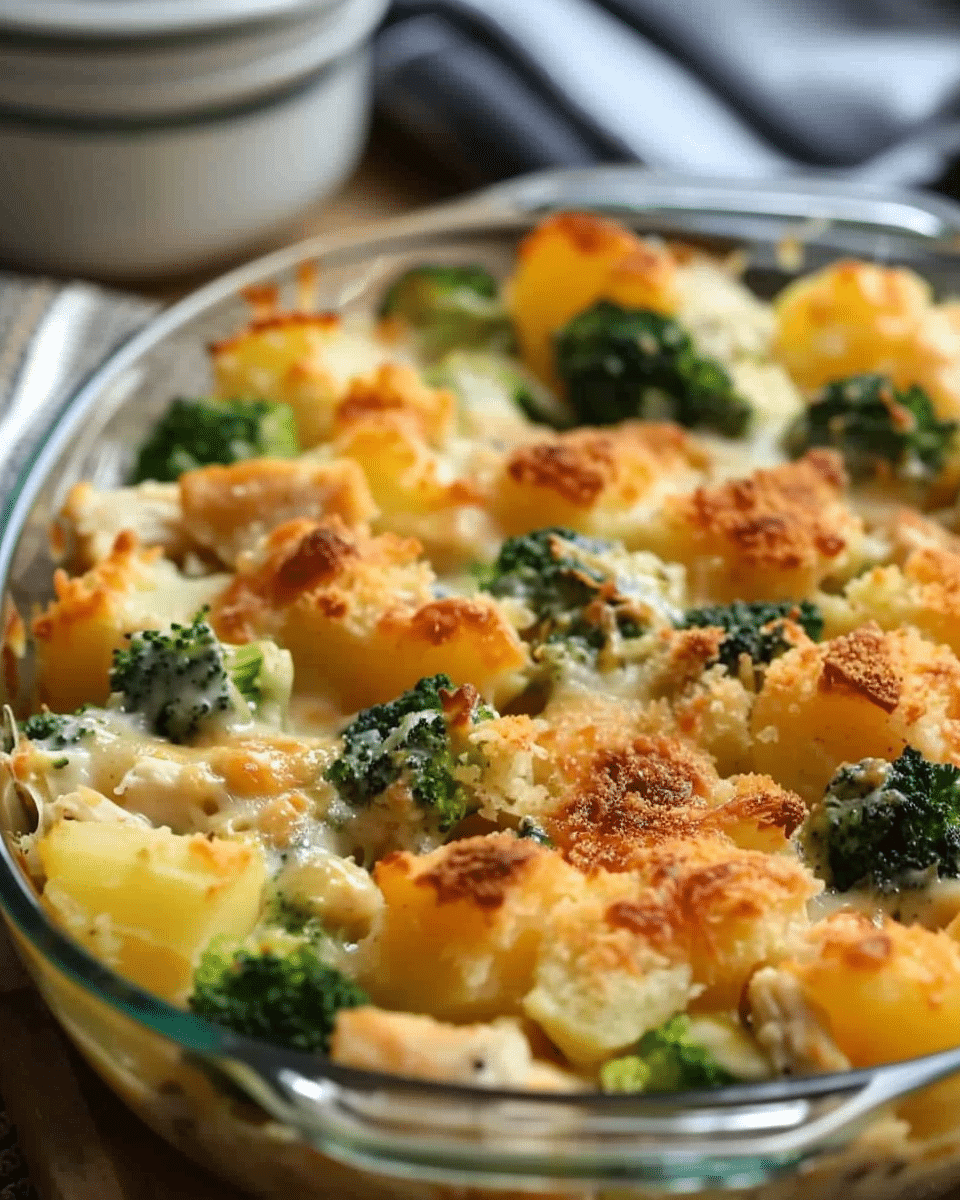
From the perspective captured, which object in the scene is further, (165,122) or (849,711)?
(165,122)

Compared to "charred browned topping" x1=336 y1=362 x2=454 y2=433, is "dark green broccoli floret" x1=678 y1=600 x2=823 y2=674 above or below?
above

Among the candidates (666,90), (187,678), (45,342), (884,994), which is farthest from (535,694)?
(666,90)

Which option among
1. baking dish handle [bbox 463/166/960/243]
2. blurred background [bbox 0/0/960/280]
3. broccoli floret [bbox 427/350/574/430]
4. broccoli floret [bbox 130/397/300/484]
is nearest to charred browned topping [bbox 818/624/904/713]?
broccoli floret [bbox 427/350/574/430]

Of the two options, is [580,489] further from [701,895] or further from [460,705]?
[701,895]

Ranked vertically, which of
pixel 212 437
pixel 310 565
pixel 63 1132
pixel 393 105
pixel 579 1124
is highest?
pixel 579 1124

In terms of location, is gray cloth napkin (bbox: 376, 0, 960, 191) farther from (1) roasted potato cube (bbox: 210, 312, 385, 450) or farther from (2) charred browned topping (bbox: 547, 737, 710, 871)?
(2) charred browned topping (bbox: 547, 737, 710, 871)

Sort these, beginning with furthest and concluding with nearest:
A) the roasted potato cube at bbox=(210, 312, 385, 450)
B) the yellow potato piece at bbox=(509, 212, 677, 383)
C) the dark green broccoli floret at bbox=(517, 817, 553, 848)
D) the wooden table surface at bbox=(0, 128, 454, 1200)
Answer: the yellow potato piece at bbox=(509, 212, 677, 383), the roasted potato cube at bbox=(210, 312, 385, 450), the dark green broccoli floret at bbox=(517, 817, 553, 848), the wooden table surface at bbox=(0, 128, 454, 1200)

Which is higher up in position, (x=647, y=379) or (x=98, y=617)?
(x=647, y=379)

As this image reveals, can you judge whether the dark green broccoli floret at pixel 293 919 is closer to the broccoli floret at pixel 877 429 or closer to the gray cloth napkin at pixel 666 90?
the broccoli floret at pixel 877 429
